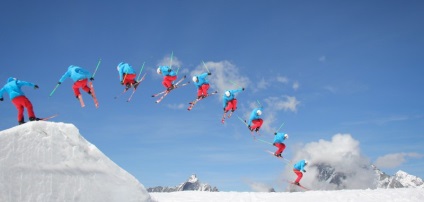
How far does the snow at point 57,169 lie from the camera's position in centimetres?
1012

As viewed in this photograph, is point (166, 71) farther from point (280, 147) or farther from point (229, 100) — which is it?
point (280, 147)

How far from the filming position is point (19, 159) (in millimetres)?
10305

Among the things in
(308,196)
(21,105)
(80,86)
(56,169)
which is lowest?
(56,169)

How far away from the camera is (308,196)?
18.4 meters

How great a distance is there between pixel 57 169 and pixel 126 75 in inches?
424

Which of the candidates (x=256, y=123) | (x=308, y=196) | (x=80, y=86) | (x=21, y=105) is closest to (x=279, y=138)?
(x=256, y=123)

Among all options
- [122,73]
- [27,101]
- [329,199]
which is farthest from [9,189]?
[329,199]

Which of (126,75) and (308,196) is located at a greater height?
(126,75)

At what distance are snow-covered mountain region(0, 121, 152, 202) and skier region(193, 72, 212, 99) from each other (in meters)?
12.8

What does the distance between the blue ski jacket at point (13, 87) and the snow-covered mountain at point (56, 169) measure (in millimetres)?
3431

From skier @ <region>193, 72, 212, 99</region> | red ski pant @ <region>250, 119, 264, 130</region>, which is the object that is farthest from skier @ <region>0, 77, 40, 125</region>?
red ski pant @ <region>250, 119, 264, 130</region>

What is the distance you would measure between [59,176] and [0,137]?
1992 millimetres

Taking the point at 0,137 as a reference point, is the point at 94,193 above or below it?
below

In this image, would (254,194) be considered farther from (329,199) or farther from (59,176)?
(59,176)
